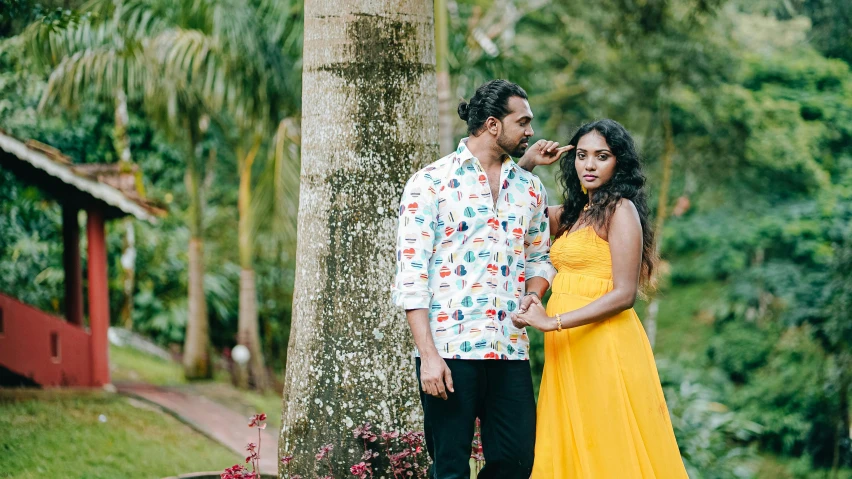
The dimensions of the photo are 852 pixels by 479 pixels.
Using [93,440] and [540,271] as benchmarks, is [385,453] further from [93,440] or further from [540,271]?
[93,440]

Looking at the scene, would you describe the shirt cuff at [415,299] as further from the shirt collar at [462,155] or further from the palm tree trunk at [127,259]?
the palm tree trunk at [127,259]

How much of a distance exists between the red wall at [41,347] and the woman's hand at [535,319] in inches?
238

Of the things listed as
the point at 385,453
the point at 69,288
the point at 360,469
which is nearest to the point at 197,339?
the point at 69,288

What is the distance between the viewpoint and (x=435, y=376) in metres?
3.38

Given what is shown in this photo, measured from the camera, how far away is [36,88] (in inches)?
371

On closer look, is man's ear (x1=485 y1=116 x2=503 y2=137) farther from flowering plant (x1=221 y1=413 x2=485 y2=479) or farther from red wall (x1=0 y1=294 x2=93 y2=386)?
red wall (x1=0 y1=294 x2=93 y2=386)

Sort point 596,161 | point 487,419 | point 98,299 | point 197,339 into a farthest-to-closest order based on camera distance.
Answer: point 197,339 < point 98,299 < point 596,161 < point 487,419

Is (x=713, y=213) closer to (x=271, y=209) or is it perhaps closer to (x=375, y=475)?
(x=271, y=209)

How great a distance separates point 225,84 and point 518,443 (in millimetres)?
8088

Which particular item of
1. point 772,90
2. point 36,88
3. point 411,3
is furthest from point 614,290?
point 772,90

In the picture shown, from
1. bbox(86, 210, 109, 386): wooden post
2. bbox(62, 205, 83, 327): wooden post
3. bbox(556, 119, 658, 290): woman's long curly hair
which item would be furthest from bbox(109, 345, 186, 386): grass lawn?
bbox(556, 119, 658, 290): woman's long curly hair

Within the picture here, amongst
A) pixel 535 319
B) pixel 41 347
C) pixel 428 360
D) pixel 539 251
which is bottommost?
pixel 41 347

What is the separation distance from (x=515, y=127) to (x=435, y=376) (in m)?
1.01

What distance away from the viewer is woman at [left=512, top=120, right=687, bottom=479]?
11.7 ft
